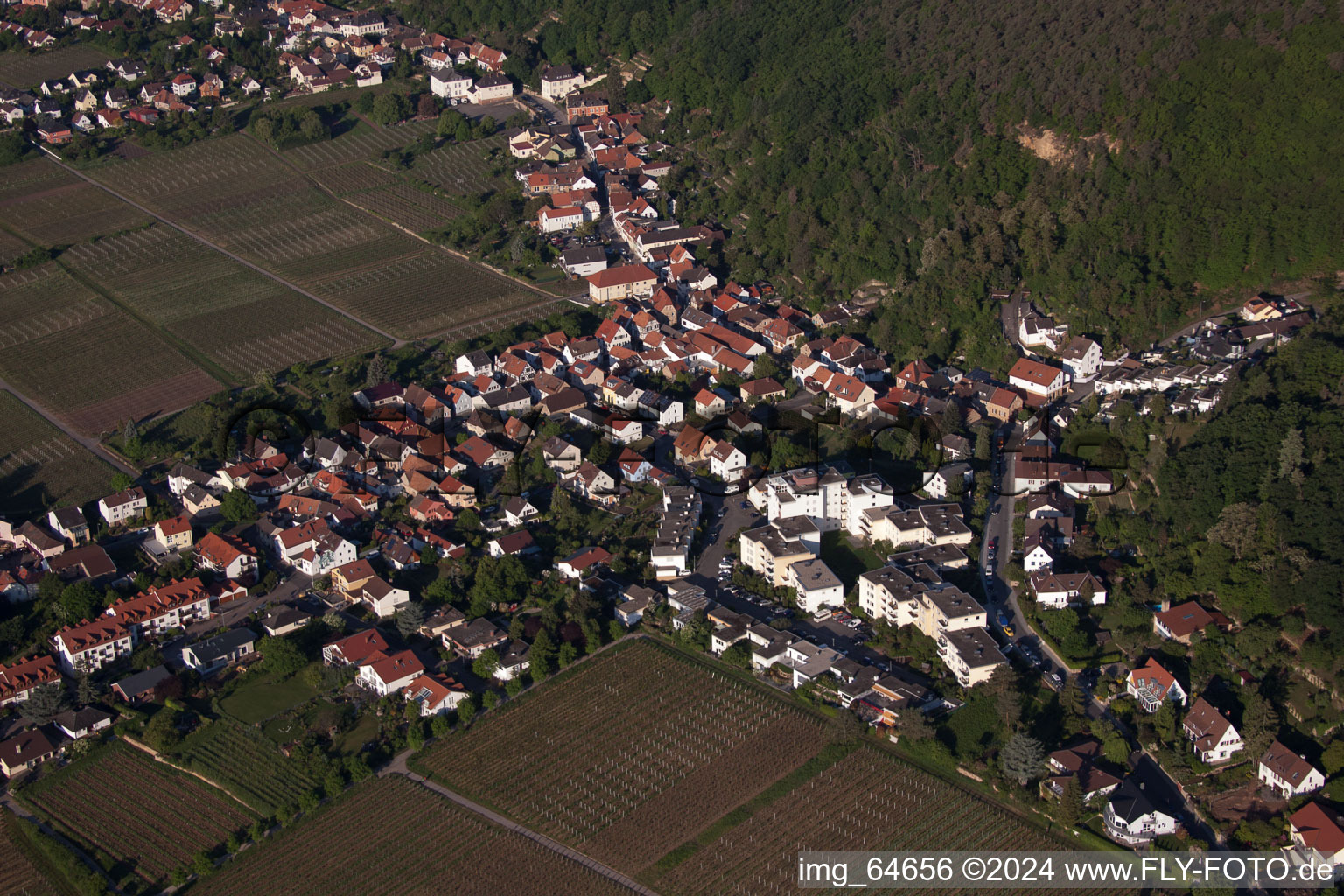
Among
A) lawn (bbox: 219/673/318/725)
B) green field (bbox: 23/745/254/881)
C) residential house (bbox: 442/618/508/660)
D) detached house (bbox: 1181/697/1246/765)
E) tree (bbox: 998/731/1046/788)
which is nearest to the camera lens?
green field (bbox: 23/745/254/881)

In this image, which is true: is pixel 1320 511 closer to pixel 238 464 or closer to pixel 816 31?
pixel 238 464

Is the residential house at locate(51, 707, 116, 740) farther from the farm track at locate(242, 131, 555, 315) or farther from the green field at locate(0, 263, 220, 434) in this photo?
the farm track at locate(242, 131, 555, 315)

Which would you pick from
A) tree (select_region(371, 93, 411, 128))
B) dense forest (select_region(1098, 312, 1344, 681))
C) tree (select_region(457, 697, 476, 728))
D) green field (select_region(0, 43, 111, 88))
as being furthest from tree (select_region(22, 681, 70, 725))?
green field (select_region(0, 43, 111, 88))

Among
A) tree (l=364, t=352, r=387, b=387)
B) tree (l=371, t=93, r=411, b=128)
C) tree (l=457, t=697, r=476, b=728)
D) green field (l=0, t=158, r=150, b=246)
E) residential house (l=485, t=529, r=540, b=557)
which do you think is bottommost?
tree (l=457, t=697, r=476, b=728)

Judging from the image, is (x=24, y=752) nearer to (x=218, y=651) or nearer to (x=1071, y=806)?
(x=218, y=651)

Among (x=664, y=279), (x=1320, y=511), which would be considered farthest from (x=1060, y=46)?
(x=1320, y=511)

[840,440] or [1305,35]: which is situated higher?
[1305,35]
